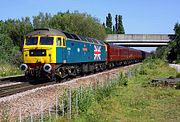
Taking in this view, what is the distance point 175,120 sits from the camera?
1279 centimetres

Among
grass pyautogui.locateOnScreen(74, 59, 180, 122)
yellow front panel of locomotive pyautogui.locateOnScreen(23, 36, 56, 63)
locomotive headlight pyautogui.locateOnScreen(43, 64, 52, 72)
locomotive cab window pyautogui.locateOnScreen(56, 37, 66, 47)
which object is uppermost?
locomotive cab window pyautogui.locateOnScreen(56, 37, 66, 47)

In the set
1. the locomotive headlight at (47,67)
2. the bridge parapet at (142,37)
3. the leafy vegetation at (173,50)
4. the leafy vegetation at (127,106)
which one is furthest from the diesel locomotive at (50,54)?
the bridge parapet at (142,37)

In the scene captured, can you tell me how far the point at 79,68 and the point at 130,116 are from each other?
59.6ft

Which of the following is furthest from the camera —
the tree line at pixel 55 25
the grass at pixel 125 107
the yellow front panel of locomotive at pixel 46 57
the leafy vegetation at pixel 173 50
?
the leafy vegetation at pixel 173 50

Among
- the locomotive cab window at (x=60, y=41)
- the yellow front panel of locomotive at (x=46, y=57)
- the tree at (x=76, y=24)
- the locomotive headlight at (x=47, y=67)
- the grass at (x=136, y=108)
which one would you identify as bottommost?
the grass at (x=136, y=108)

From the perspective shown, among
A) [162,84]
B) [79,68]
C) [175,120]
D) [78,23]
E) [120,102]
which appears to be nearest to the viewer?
[175,120]

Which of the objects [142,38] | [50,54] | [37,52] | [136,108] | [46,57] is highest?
[142,38]

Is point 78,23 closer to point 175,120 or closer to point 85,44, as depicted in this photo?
point 85,44

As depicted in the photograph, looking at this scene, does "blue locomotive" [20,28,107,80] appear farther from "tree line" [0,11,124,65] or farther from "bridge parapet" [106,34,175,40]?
"bridge parapet" [106,34,175,40]

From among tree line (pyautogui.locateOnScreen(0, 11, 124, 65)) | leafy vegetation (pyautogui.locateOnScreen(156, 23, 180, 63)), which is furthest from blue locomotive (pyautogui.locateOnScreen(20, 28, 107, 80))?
leafy vegetation (pyautogui.locateOnScreen(156, 23, 180, 63))

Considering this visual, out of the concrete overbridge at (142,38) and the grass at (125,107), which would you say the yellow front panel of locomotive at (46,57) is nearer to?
the grass at (125,107)

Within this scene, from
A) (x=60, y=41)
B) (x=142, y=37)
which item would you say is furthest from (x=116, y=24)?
(x=60, y=41)

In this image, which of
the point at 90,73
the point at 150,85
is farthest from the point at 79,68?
the point at 150,85

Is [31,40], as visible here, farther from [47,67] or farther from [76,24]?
[76,24]
